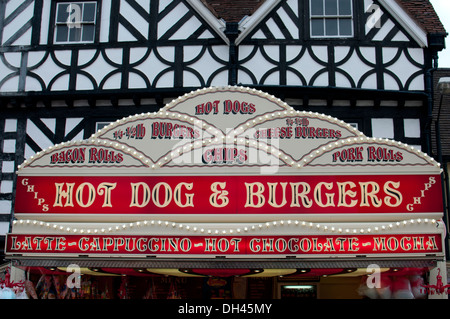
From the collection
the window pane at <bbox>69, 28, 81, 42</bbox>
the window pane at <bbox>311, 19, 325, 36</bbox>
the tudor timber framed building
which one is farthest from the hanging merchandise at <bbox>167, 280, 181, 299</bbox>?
the window pane at <bbox>311, 19, 325, 36</bbox>

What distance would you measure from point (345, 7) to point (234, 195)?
6166 mm

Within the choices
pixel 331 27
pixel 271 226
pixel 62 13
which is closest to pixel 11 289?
pixel 271 226

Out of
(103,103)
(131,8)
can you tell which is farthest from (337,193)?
(131,8)

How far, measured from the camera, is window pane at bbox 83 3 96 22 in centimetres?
1188

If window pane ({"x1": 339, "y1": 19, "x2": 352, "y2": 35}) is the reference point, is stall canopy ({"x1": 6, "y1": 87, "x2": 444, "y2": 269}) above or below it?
below

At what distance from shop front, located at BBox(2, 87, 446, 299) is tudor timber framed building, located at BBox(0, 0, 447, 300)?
2624 mm

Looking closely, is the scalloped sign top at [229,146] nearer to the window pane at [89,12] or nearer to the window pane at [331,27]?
the window pane at [331,27]

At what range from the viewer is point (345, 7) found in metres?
11.6

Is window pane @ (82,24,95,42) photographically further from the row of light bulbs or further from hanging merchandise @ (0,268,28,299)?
hanging merchandise @ (0,268,28,299)

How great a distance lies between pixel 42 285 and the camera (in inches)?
353

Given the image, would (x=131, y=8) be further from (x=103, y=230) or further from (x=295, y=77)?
(x=103, y=230)

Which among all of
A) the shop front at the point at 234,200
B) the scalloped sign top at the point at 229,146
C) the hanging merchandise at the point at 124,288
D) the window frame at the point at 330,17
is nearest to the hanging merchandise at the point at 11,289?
the shop front at the point at 234,200

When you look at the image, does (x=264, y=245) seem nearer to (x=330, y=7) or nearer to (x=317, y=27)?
(x=317, y=27)

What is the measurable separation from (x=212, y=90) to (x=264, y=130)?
1.19m
